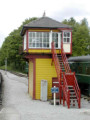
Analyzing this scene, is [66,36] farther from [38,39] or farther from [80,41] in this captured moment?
[80,41]

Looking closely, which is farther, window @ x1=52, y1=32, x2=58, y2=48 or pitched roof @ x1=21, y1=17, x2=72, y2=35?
window @ x1=52, y1=32, x2=58, y2=48

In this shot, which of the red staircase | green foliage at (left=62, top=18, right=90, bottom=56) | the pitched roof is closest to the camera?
the red staircase

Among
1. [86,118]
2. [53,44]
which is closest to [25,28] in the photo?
[53,44]

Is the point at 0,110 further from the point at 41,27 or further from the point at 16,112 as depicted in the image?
the point at 41,27

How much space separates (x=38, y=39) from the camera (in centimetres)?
2031

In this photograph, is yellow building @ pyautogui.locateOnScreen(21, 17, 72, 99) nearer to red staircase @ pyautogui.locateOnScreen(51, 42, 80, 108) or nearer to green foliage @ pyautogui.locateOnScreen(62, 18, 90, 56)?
red staircase @ pyautogui.locateOnScreen(51, 42, 80, 108)

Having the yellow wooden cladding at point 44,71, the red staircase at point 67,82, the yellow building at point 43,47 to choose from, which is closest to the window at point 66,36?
the yellow building at point 43,47

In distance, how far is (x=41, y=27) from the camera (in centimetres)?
1988

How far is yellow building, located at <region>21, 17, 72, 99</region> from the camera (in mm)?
19797

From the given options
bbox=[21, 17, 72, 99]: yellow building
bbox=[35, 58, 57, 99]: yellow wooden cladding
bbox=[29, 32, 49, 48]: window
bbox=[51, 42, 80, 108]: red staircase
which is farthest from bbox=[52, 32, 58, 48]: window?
bbox=[35, 58, 57, 99]: yellow wooden cladding

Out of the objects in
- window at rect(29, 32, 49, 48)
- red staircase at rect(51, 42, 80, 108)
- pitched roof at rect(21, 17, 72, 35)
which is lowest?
red staircase at rect(51, 42, 80, 108)

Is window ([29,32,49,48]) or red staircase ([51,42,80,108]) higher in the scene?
window ([29,32,49,48])

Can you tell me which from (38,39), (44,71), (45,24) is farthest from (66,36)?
(44,71)

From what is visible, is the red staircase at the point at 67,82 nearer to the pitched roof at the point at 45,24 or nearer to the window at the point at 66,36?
the window at the point at 66,36
